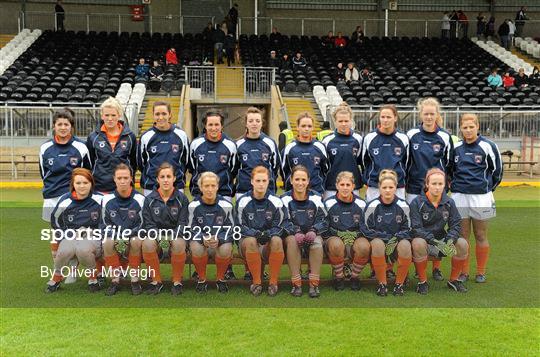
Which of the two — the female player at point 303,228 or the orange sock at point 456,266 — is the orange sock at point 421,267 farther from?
the female player at point 303,228

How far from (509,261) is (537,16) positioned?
85.1ft

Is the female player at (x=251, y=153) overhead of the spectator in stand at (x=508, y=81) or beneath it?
beneath

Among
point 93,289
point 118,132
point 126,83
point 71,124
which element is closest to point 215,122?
point 118,132

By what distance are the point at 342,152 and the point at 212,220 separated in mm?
1707

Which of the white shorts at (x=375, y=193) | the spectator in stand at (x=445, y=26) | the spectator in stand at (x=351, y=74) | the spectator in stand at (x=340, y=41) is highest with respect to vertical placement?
the spectator in stand at (x=445, y=26)

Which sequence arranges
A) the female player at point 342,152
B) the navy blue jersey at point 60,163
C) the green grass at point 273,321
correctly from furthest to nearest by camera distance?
the female player at point 342,152
the navy blue jersey at point 60,163
the green grass at point 273,321

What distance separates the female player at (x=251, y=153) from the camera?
670cm

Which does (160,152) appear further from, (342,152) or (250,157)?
(342,152)

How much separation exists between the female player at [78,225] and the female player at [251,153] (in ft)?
4.97

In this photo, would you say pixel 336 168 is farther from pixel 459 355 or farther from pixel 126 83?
pixel 126 83

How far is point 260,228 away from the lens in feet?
20.1

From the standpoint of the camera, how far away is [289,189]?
271 inches

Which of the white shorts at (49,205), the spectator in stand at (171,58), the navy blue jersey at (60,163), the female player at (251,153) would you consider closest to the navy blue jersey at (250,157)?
the female player at (251,153)

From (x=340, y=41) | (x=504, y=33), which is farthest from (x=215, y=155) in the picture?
(x=504, y=33)
